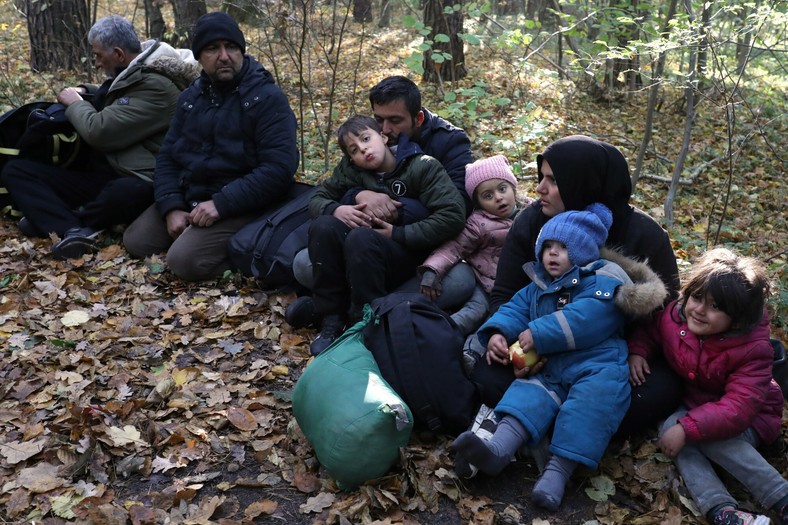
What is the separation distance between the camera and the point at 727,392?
2.89 m

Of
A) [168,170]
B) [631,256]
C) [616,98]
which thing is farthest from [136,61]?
[616,98]

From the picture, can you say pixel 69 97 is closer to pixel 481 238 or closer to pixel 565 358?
pixel 481 238

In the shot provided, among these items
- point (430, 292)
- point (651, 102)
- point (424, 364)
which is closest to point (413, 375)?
point (424, 364)

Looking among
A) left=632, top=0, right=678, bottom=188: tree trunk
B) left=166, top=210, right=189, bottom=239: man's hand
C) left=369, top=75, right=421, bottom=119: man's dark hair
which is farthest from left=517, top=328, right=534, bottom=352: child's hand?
left=166, top=210, right=189, bottom=239: man's hand

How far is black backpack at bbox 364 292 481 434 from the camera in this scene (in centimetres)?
319

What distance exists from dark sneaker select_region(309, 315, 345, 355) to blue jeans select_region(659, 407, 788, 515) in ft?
6.73

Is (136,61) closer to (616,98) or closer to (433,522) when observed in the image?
(433,522)

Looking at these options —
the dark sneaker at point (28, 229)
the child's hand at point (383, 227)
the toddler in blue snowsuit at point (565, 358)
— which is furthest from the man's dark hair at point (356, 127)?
the dark sneaker at point (28, 229)

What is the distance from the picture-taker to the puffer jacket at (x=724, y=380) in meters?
2.83

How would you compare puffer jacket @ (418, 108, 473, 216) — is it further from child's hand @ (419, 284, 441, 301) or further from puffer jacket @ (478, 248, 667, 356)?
puffer jacket @ (478, 248, 667, 356)

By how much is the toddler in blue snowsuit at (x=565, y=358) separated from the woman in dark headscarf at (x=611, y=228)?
106 mm

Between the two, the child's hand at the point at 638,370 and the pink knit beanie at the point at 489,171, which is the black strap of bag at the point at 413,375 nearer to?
the child's hand at the point at 638,370

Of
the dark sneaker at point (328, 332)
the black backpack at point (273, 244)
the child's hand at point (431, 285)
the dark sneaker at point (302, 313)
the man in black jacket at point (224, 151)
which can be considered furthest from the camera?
the man in black jacket at point (224, 151)

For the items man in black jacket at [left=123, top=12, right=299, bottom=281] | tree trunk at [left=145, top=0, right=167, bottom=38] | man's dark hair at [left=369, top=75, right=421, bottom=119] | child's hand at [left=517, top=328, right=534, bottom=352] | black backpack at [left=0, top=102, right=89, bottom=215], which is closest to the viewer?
child's hand at [left=517, top=328, right=534, bottom=352]
